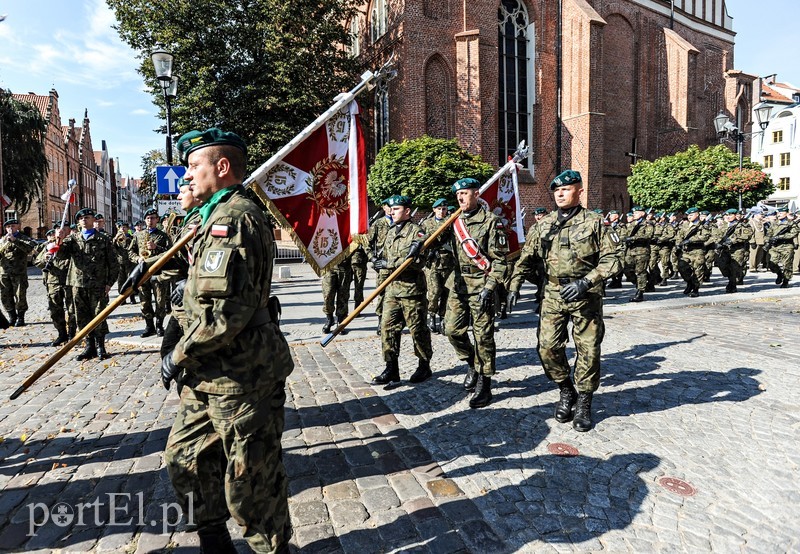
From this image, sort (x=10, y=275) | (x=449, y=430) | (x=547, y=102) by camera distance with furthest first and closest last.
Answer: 1. (x=547, y=102)
2. (x=10, y=275)
3. (x=449, y=430)

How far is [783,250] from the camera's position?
44.3ft

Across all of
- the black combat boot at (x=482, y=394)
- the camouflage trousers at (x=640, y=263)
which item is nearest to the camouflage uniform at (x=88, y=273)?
the black combat boot at (x=482, y=394)

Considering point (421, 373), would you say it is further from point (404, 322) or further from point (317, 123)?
point (317, 123)

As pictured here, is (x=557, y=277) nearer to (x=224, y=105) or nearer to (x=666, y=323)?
(x=666, y=323)

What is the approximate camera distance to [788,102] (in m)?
53.2

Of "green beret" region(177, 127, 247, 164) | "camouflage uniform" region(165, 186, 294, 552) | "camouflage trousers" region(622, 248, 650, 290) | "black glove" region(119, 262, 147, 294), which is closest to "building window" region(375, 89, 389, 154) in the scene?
"camouflage trousers" region(622, 248, 650, 290)


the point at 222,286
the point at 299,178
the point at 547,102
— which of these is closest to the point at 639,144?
Answer: the point at 547,102

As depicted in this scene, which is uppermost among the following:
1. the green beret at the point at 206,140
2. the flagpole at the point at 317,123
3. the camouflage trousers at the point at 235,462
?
the flagpole at the point at 317,123

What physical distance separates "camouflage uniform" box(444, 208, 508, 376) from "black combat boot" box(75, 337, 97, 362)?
5210 mm

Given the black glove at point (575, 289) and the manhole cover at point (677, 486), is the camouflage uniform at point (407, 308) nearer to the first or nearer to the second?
the black glove at point (575, 289)

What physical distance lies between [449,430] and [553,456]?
0.89 m

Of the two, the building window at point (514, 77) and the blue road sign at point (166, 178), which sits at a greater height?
the building window at point (514, 77)

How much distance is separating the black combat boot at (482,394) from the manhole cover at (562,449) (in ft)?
3.15

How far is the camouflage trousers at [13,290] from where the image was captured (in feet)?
32.3
